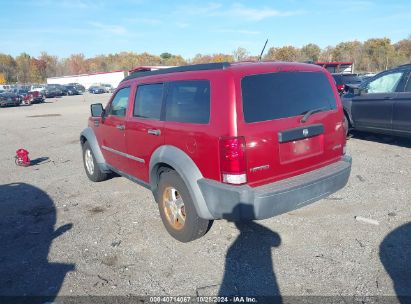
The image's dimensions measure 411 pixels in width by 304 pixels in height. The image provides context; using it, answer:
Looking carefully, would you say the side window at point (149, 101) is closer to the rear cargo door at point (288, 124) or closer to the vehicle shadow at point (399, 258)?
the rear cargo door at point (288, 124)

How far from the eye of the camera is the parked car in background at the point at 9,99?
2944cm

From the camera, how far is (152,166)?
3988 millimetres

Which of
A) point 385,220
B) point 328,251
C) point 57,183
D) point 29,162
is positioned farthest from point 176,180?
point 29,162

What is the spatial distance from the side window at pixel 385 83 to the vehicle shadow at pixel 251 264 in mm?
5097

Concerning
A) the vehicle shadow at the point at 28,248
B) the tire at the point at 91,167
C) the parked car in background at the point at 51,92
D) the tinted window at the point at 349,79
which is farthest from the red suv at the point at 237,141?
the parked car in background at the point at 51,92

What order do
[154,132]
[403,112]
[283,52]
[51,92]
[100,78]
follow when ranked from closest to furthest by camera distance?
[154,132], [403,112], [51,92], [283,52], [100,78]

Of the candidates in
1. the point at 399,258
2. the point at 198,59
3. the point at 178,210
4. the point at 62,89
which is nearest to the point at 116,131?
the point at 178,210

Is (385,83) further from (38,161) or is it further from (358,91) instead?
(38,161)

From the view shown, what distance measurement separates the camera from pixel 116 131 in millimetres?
4953

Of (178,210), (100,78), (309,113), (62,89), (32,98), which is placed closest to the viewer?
(309,113)

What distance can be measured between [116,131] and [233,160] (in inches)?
96.9

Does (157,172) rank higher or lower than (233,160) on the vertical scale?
lower

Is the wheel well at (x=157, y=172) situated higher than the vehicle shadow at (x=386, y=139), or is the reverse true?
the wheel well at (x=157, y=172)

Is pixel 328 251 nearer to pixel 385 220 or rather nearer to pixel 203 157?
pixel 385 220
